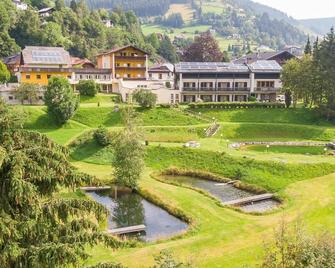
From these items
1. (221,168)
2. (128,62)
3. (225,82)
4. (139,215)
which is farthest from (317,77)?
(139,215)

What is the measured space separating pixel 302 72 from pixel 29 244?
73.5 metres

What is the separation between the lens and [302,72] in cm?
7862

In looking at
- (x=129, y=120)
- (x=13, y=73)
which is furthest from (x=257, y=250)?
(x=13, y=73)

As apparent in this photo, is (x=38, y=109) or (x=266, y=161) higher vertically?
(x=38, y=109)

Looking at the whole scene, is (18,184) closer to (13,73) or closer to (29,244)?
(29,244)

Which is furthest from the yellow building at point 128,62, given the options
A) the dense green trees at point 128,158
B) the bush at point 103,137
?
the dense green trees at point 128,158

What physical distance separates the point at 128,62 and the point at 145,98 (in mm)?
23685

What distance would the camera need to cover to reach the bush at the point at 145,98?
76.9 meters

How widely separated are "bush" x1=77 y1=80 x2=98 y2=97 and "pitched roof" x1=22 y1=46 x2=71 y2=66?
11.0m

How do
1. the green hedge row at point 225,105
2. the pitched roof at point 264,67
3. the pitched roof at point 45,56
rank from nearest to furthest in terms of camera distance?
the green hedge row at point 225,105 < the pitched roof at point 45,56 < the pitched roof at point 264,67

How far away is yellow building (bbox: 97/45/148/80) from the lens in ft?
316

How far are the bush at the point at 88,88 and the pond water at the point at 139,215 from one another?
39.1 meters

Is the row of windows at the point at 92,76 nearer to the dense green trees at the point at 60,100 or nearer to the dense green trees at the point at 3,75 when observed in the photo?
the dense green trees at the point at 3,75

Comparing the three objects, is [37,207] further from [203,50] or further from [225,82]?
[203,50]
